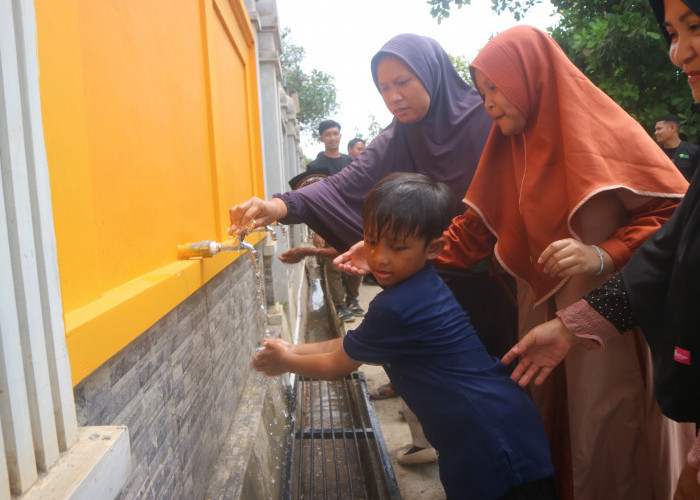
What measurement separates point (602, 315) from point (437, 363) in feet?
1.69

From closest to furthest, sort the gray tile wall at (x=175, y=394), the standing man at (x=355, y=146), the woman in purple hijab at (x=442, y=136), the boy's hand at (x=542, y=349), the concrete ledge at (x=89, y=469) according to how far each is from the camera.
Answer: the concrete ledge at (x=89, y=469), the gray tile wall at (x=175, y=394), the boy's hand at (x=542, y=349), the woman in purple hijab at (x=442, y=136), the standing man at (x=355, y=146)

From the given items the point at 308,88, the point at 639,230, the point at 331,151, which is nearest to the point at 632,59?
the point at 331,151

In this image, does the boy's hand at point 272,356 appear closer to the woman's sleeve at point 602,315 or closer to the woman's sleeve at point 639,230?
the woman's sleeve at point 602,315

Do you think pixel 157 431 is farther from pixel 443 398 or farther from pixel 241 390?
pixel 241 390

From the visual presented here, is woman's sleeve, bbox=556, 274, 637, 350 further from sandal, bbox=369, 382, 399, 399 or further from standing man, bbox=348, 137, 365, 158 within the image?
standing man, bbox=348, 137, 365, 158

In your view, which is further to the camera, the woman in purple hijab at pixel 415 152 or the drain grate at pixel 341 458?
the drain grate at pixel 341 458

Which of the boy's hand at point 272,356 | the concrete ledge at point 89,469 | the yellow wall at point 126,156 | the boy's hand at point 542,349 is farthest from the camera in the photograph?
the boy's hand at point 272,356

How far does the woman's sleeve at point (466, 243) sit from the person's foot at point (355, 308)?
4.41 meters

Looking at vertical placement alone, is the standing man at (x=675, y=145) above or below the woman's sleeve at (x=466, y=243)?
above

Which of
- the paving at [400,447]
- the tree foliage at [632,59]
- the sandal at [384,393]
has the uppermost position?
the tree foliage at [632,59]

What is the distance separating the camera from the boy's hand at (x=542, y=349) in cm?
157

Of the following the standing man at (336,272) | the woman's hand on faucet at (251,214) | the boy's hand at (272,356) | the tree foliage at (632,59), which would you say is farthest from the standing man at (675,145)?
the boy's hand at (272,356)

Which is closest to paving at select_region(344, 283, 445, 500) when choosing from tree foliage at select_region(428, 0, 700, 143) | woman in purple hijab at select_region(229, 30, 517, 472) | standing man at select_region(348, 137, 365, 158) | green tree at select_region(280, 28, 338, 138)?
woman in purple hijab at select_region(229, 30, 517, 472)

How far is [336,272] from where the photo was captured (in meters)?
6.87
